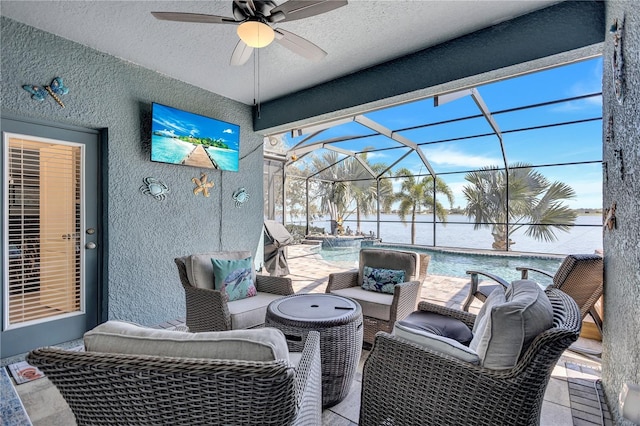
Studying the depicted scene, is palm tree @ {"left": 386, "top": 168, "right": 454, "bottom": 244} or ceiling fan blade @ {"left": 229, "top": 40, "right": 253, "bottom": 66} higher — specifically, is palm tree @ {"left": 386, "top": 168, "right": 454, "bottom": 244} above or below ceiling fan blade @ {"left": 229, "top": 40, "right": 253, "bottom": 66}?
below

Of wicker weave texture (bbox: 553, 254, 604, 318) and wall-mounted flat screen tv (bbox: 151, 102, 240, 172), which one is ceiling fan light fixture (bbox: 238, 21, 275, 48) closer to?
wall-mounted flat screen tv (bbox: 151, 102, 240, 172)

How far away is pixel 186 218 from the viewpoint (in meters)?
3.85

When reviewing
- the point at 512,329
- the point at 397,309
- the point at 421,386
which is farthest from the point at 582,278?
the point at 421,386

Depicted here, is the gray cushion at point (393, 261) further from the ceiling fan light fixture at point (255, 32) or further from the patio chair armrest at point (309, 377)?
the ceiling fan light fixture at point (255, 32)

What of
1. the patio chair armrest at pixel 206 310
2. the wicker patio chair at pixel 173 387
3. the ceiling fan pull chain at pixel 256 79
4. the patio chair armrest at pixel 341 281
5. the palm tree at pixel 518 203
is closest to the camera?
the wicker patio chair at pixel 173 387

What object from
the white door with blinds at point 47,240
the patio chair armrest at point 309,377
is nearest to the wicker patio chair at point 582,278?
the patio chair armrest at point 309,377

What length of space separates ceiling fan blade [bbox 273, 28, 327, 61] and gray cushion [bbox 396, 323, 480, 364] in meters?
2.07

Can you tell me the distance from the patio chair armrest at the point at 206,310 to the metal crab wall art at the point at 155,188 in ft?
4.19

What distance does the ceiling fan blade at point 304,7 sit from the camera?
1.89 meters

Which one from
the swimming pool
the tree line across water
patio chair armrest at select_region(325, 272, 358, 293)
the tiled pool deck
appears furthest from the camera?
the tree line across water

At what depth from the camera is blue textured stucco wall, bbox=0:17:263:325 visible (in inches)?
106

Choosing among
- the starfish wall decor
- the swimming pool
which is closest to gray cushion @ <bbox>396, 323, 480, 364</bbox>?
the starfish wall decor

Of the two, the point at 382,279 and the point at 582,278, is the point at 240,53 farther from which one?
the point at 582,278

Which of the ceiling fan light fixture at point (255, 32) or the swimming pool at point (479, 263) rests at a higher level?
the ceiling fan light fixture at point (255, 32)
